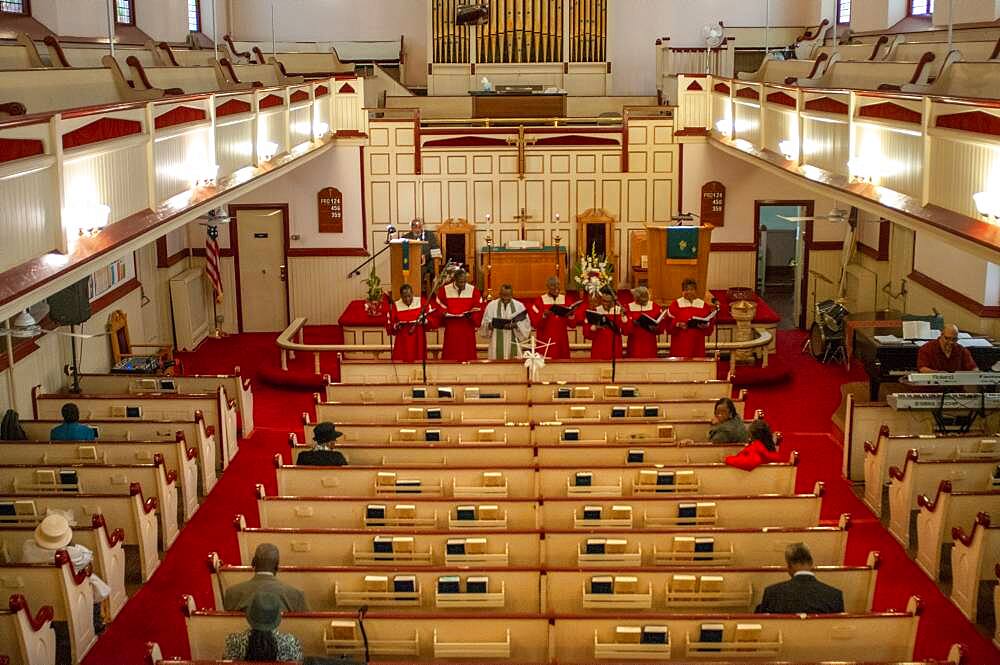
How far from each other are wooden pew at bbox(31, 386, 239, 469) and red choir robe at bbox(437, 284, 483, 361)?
164 inches

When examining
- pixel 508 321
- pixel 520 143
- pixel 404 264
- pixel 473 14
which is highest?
pixel 473 14

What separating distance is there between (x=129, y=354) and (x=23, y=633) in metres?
10.5

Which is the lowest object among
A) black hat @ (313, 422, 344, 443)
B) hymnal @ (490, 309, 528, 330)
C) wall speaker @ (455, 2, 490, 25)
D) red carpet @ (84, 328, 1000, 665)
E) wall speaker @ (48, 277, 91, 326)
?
red carpet @ (84, 328, 1000, 665)

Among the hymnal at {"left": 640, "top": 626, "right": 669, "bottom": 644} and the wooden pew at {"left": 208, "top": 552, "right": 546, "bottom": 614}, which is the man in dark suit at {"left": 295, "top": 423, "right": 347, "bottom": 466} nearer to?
the wooden pew at {"left": 208, "top": 552, "right": 546, "bottom": 614}

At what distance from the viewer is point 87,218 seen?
Result: 9938 mm

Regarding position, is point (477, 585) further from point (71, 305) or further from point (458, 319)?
point (458, 319)

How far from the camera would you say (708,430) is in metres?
12.7

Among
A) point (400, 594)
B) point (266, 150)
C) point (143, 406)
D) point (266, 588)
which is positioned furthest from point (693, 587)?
point (266, 150)

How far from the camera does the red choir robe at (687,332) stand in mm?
17734

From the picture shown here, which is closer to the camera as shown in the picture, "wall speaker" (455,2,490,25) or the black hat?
the black hat

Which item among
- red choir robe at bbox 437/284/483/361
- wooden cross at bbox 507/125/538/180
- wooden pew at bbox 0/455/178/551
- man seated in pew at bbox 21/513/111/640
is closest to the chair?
red choir robe at bbox 437/284/483/361

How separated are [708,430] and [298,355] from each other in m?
10.1

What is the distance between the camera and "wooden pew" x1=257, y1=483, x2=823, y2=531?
34.3ft

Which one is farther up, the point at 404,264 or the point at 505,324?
the point at 404,264
